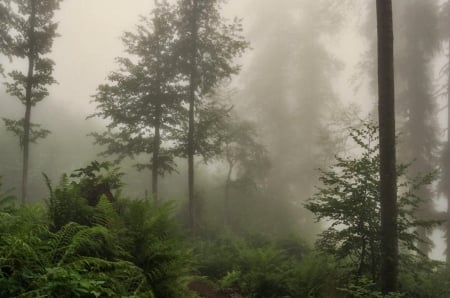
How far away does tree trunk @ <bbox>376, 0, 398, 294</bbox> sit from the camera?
30.9 ft

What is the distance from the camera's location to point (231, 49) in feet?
68.1

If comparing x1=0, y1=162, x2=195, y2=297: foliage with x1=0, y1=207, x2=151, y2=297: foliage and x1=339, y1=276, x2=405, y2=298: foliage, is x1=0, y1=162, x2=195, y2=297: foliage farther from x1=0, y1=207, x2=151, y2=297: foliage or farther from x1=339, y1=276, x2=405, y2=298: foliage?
x1=339, y1=276, x2=405, y2=298: foliage

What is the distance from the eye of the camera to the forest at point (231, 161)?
6961 mm

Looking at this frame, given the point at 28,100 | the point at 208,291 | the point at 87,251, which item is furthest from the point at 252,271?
the point at 28,100

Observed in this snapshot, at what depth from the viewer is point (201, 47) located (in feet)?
68.3

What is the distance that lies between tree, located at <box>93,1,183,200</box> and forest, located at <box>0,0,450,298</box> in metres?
0.08

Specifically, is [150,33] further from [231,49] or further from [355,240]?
[355,240]

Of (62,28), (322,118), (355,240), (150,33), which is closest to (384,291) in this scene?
(355,240)

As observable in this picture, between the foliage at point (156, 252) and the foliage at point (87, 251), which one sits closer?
the foliage at point (87, 251)

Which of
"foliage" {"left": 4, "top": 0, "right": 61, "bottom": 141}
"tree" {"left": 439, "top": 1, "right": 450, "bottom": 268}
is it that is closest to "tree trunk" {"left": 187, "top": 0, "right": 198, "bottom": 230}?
"foliage" {"left": 4, "top": 0, "right": 61, "bottom": 141}

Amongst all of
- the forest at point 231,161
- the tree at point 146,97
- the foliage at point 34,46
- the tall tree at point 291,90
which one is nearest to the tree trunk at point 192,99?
the forest at point 231,161

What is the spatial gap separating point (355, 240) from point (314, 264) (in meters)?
1.28

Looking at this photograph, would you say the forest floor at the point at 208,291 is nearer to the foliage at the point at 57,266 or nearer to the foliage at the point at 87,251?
the foliage at the point at 87,251

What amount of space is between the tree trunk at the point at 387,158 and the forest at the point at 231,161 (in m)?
0.03
